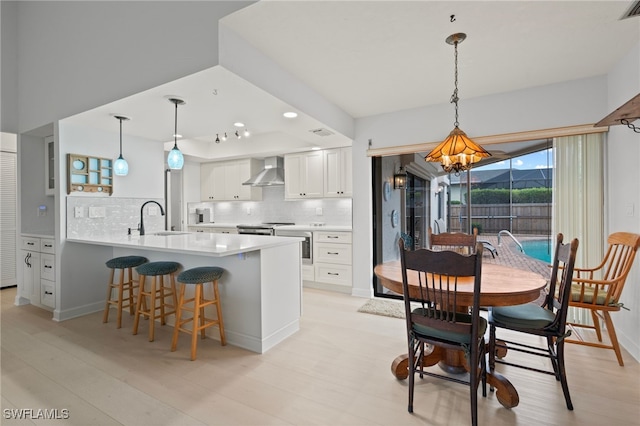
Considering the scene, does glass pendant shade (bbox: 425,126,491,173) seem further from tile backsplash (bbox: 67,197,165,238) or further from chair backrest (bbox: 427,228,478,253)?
tile backsplash (bbox: 67,197,165,238)

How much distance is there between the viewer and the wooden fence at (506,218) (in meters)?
3.47

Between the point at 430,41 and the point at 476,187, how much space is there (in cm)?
210

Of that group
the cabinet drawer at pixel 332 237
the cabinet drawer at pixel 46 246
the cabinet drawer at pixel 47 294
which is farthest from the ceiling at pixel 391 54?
the cabinet drawer at pixel 47 294

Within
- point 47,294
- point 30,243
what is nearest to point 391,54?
point 47,294

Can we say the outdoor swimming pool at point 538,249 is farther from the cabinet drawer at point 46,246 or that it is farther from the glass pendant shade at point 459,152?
the cabinet drawer at point 46,246

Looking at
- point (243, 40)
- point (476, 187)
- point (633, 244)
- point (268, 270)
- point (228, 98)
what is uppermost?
point (243, 40)

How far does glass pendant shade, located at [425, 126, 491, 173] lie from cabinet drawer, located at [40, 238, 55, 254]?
14.6ft

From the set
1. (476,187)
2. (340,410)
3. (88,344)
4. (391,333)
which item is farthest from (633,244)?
(88,344)

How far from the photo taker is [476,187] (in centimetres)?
382

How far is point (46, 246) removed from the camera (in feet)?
12.0

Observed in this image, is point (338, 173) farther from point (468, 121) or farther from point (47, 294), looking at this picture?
point (47, 294)

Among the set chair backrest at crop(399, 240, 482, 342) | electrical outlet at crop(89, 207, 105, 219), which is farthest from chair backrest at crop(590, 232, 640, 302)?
electrical outlet at crop(89, 207, 105, 219)

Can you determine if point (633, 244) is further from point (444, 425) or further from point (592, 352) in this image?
point (444, 425)

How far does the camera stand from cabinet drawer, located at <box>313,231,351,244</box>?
14.6 feet
